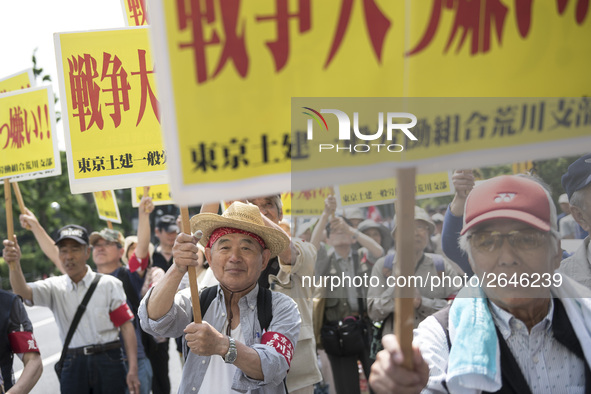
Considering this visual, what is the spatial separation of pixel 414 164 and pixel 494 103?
0.31 m

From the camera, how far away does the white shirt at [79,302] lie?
450cm

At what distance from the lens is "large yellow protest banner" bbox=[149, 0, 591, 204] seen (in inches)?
61.2

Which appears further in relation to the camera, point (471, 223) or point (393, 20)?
point (471, 223)

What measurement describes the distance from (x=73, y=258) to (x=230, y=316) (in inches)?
94.1

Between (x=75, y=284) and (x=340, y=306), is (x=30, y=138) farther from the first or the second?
(x=340, y=306)

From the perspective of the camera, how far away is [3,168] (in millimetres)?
4656

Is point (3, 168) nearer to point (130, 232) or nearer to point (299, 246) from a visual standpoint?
point (299, 246)

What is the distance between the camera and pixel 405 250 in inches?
63.4

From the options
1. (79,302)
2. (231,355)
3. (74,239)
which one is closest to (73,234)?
(74,239)

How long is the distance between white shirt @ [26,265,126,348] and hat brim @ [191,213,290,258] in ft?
6.50

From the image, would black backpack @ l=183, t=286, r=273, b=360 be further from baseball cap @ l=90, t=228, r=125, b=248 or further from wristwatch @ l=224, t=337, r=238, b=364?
baseball cap @ l=90, t=228, r=125, b=248

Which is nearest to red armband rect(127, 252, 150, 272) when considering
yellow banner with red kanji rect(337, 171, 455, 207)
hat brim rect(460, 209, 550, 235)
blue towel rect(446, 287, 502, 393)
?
yellow banner with red kanji rect(337, 171, 455, 207)

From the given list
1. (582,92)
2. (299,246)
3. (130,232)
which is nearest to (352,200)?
(299,246)

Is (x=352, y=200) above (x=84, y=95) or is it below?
below
